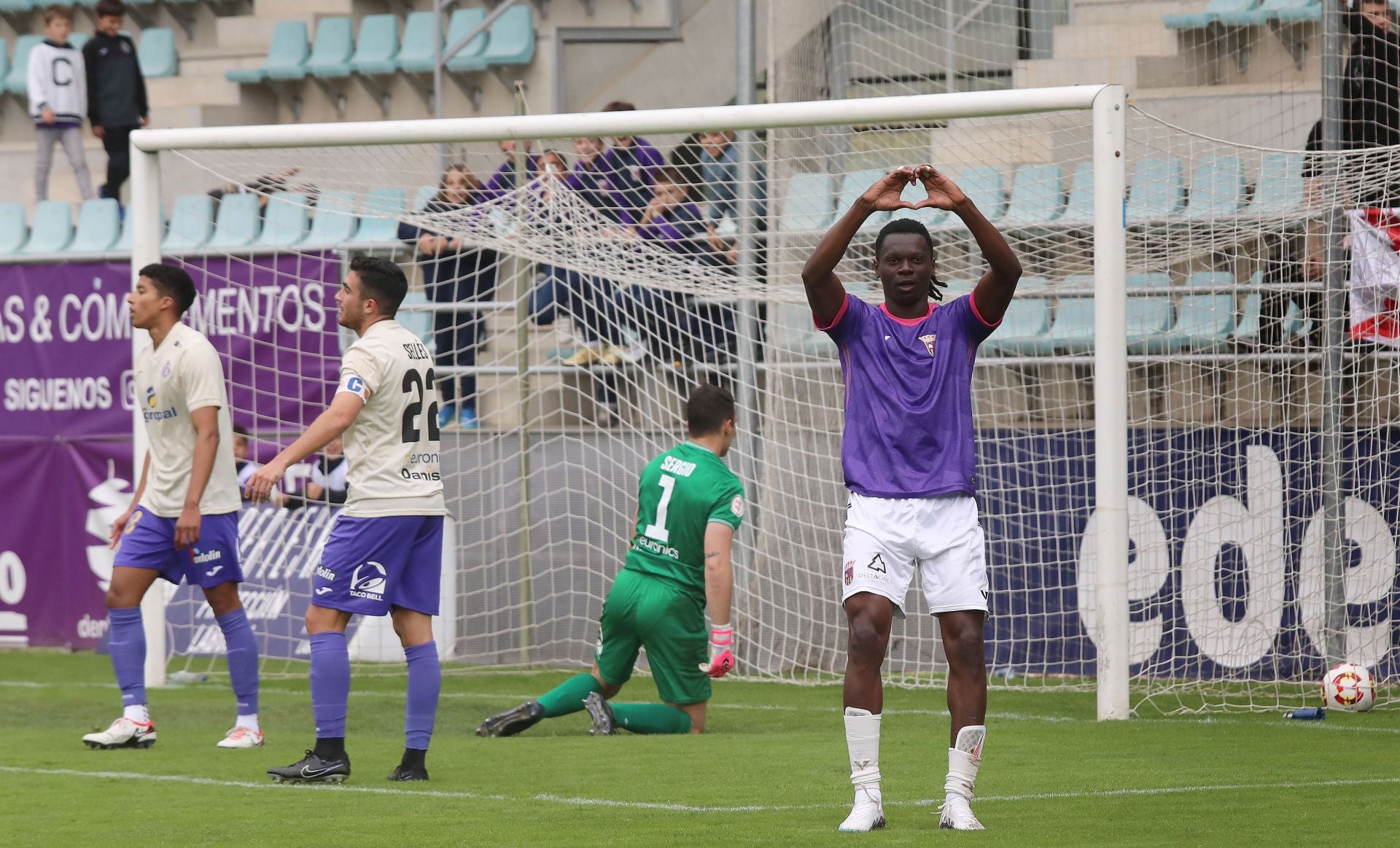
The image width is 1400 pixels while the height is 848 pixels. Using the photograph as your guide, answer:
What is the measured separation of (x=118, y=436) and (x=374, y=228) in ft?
8.13

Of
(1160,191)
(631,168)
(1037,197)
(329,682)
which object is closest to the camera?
(329,682)

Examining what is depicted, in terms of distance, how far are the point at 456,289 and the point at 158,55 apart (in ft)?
27.5

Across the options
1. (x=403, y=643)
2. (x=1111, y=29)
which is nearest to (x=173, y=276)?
(x=403, y=643)

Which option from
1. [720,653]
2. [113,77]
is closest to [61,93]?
[113,77]

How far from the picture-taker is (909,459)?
5348mm

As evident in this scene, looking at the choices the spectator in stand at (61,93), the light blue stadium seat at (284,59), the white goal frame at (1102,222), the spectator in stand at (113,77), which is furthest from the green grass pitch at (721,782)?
the light blue stadium seat at (284,59)

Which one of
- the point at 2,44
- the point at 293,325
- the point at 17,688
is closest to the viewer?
the point at 17,688

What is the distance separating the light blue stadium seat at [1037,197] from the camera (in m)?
10.5

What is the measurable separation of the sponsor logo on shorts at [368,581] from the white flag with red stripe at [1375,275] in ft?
19.2

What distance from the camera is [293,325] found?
40.3ft

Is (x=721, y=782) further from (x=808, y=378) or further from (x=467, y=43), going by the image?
(x=467, y=43)

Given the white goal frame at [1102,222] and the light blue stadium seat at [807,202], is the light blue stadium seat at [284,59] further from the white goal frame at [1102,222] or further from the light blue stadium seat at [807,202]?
the white goal frame at [1102,222]

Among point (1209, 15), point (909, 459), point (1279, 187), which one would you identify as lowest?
point (909, 459)

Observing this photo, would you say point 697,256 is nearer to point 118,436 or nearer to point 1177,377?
point 1177,377
